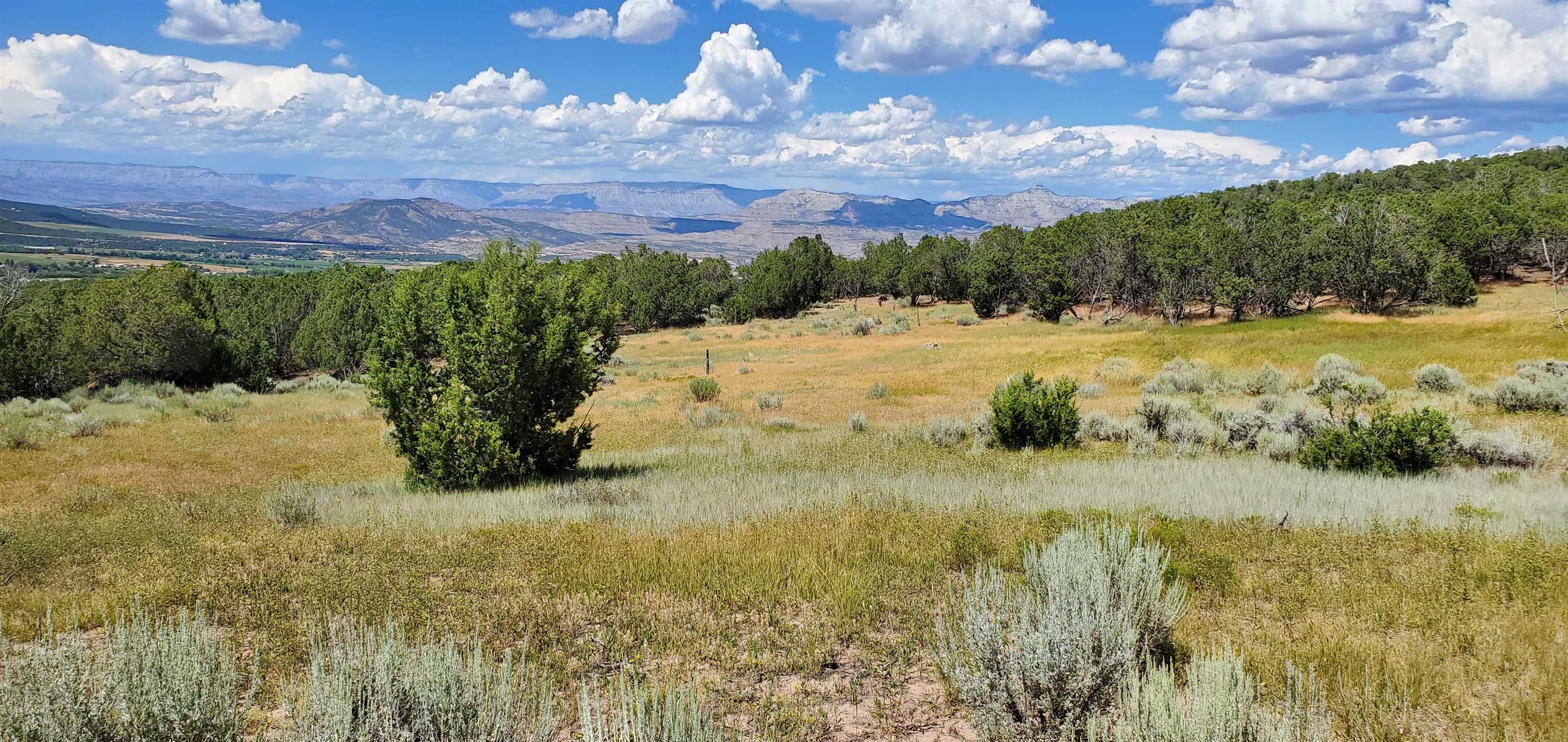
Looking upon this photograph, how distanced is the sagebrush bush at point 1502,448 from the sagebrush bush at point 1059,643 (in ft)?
36.5

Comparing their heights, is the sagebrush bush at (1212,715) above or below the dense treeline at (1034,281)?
below

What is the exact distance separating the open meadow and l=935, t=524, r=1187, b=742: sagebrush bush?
51cm

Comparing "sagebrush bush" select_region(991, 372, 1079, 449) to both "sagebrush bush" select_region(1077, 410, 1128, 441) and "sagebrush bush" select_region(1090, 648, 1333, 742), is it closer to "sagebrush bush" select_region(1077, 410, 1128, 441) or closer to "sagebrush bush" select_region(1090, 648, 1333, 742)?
"sagebrush bush" select_region(1077, 410, 1128, 441)

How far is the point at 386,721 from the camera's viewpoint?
137 inches

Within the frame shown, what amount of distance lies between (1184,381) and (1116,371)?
14.0 feet

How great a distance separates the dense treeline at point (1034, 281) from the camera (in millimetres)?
37969

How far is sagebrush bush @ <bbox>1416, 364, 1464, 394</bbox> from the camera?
20094mm

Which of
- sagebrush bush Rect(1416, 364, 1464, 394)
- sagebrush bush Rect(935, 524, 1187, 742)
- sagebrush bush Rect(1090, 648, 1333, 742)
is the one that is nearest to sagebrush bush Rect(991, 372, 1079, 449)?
sagebrush bush Rect(935, 524, 1187, 742)

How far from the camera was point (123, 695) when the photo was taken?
3428 millimetres

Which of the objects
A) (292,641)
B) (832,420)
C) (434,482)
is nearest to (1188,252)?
(832,420)

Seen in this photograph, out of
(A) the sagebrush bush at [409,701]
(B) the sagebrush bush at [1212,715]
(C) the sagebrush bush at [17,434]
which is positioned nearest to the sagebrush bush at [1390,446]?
(B) the sagebrush bush at [1212,715]

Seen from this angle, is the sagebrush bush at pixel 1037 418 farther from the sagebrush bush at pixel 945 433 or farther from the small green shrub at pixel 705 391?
the small green shrub at pixel 705 391

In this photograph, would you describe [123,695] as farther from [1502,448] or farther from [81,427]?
[81,427]

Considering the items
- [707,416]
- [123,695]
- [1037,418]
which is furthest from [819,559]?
[707,416]
